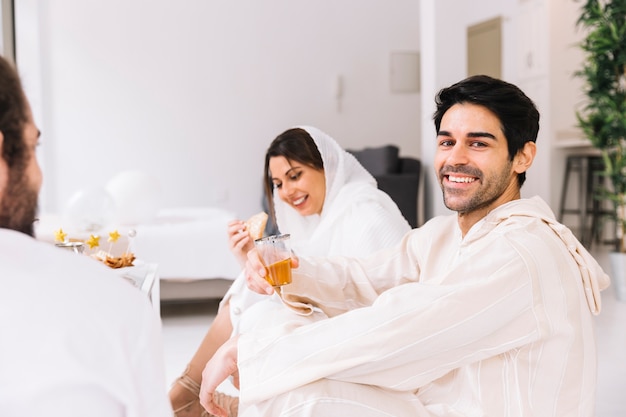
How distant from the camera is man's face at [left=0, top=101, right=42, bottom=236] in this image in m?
0.68

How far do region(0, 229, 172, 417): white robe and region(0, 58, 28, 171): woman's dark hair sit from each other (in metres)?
0.08

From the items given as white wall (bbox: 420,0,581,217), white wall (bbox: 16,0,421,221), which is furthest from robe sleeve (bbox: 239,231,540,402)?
white wall (bbox: 420,0,581,217)

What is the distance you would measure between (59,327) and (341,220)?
1.73 m

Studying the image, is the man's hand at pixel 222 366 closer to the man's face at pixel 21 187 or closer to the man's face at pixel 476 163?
the man's face at pixel 476 163

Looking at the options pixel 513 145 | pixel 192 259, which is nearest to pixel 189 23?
pixel 192 259

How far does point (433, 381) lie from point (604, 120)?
3624 mm

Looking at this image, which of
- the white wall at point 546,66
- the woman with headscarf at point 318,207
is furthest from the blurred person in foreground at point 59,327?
the white wall at point 546,66

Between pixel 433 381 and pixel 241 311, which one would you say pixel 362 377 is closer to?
pixel 433 381

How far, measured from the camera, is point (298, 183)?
240 cm

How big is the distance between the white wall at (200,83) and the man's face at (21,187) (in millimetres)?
6014

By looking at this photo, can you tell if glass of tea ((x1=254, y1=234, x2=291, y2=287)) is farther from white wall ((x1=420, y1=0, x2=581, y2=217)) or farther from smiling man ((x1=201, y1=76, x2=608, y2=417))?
white wall ((x1=420, y1=0, x2=581, y2=217))

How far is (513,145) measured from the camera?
1433 millimetres

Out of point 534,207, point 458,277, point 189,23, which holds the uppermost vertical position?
point 189,23

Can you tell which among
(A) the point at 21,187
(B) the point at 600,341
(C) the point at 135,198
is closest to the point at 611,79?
(B) the point at 600,341
